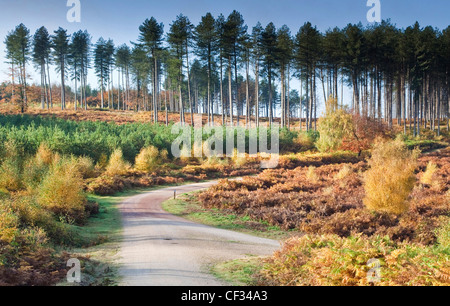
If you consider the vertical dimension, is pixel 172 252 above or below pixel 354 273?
below

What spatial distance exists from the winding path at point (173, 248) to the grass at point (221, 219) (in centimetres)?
69

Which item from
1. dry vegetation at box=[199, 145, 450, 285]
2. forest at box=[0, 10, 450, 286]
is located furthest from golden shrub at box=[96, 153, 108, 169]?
dry vegetation at box=[199, 145, 450, 285]

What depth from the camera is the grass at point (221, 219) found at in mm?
12844

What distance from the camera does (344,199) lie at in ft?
54.8

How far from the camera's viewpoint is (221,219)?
14.7 meters

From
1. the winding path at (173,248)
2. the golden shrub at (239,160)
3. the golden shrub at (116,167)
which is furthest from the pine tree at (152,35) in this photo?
the winding path at (173,248)

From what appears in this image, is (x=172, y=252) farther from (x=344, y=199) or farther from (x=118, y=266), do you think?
(x=344, y=199)

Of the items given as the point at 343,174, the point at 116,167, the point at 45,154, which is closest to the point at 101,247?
the point at 116,167

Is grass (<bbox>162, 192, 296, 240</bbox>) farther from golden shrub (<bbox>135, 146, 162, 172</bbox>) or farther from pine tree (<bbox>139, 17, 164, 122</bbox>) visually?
pine tree (<bbox>139, 17, 164, 122</bbox>)

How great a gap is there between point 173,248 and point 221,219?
5.48m

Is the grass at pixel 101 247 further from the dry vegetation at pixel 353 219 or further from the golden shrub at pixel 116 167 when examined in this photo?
the golden shrub at pixel 116 167
